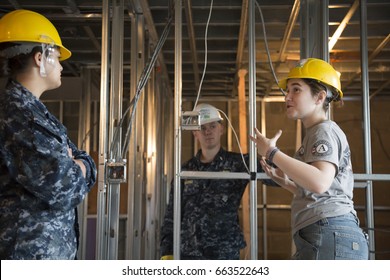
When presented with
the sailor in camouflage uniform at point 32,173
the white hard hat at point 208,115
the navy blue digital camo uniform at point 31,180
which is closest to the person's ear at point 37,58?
the sailor in camouflage uniform at point 32,173

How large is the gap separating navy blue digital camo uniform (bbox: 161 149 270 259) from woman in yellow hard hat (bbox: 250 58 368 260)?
899 mm

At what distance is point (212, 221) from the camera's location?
2816 mm

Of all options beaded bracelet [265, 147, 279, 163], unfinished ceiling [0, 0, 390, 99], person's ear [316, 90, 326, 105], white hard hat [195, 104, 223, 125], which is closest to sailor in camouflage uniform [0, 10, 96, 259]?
beaded bracelet [265, 147, 279, 163]

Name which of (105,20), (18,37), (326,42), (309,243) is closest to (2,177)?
(18,37)

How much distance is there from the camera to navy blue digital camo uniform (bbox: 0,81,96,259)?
1.50 meters

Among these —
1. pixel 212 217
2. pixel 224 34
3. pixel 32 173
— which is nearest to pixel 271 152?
pixel 32 173

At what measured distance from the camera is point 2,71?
1.65 metres

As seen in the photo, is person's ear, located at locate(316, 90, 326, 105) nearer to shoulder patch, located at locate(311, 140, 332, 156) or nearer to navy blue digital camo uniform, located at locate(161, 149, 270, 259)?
shoulder patch, located at locate(311, 140, 332, 156)

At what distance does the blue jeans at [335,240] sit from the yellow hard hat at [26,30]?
1.24 metres

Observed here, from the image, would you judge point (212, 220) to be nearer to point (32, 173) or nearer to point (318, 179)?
point (318, 179)

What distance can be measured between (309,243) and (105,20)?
1677 mm

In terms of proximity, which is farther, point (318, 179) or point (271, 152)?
point (271, 152)

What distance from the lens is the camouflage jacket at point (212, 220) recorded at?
2793mm

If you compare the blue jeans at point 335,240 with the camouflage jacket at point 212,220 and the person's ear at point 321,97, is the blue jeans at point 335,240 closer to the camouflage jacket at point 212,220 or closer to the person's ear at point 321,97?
the person's ear at point 321,97
